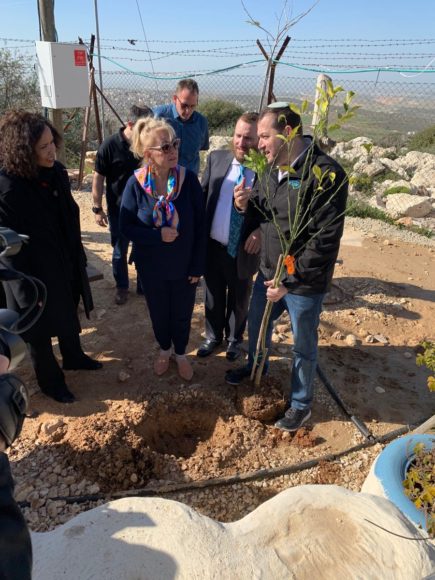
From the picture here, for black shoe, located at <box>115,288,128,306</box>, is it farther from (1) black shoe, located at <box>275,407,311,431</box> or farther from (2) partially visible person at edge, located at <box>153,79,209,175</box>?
(1) black shoe, located at <box>275,407,311,431</box>

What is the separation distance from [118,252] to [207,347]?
58.2 inches

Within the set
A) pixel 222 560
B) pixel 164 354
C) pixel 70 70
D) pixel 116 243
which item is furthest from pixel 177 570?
pixel 70 70

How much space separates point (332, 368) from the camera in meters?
3.72

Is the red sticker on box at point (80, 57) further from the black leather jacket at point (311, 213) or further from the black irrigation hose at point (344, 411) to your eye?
the black irrigation hose at point (344, 411)

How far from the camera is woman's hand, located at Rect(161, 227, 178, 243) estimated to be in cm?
279

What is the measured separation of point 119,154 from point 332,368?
277 cm

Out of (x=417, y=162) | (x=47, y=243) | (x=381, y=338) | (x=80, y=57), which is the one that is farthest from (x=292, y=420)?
(x=417, y=162)

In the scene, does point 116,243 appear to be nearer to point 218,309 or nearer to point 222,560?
point 218,309

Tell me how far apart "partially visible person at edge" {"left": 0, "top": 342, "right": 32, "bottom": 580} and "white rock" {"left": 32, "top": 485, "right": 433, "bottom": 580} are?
0.66 metres

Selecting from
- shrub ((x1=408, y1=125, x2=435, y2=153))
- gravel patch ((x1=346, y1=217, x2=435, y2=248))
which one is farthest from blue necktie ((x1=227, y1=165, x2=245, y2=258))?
shrub ((x1=408, y1=125, x2=435, y2=153))

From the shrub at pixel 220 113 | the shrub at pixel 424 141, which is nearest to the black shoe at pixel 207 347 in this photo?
the shrub at pixel 424 141

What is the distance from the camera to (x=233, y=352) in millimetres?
3641

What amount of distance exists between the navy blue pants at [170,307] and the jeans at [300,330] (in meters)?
0.50

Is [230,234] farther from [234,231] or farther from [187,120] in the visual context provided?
[187,120]
